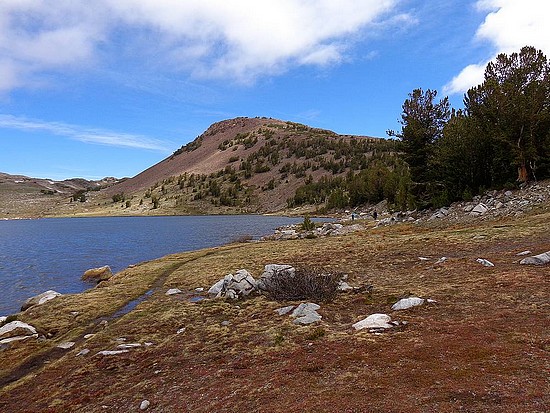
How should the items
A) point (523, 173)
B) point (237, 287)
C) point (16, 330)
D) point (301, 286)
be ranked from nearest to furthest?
point (16, 330), point (301, 286), point (237, 287), point (523, 173)

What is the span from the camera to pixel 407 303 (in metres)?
12.9

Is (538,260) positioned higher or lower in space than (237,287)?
higher

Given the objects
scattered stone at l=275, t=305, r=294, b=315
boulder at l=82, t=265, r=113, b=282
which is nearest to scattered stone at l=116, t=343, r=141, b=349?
scattered stone at l=275, t=305, r=294, b=315

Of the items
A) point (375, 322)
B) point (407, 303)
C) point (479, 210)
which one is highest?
point (479, 210)

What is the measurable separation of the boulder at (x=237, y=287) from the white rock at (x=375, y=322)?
7519 millimetres

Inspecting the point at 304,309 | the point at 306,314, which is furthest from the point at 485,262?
the point at 306,314

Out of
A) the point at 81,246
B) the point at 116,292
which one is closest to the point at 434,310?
the point at 116,292

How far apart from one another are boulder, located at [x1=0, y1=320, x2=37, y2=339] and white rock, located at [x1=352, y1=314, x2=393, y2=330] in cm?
1356

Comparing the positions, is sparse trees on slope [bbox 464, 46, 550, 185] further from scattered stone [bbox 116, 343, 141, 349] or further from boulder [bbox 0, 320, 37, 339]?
boulder [bbox 0, 320, 37, 339]

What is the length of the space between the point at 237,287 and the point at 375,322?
8567 millimetres

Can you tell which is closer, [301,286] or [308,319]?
[308,319]

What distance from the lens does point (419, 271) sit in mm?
18344

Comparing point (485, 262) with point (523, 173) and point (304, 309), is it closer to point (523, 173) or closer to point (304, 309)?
point (304, 309)

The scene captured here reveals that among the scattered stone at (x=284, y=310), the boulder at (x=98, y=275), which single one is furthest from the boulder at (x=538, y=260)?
the boulder at (x=98, y=275)
